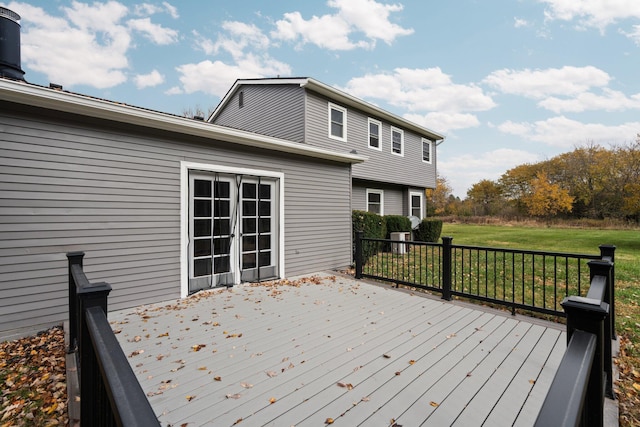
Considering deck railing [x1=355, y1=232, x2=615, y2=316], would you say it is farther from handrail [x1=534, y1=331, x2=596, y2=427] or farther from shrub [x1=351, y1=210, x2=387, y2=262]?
handrail [x1=534, y1=331, x2=596, y2=427]

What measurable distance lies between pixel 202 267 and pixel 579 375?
5.27 metres

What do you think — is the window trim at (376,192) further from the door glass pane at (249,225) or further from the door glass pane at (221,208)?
the door glass pane at (221,208)

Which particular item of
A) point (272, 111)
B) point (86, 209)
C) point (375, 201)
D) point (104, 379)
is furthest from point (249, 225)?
point (375, 201)

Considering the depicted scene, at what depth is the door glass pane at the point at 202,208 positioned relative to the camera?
5121mm

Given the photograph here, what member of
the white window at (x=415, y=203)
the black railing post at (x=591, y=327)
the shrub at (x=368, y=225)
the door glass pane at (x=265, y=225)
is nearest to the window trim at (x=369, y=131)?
the shrub at (x=368, y=225)

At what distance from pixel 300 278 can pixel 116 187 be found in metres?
3.85

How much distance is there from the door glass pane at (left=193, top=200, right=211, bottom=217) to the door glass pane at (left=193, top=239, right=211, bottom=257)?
476 mm

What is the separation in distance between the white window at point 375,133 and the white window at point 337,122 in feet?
4.93

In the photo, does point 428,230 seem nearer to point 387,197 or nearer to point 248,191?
point 387,197

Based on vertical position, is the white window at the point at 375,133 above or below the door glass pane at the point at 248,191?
above

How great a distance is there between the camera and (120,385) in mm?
886

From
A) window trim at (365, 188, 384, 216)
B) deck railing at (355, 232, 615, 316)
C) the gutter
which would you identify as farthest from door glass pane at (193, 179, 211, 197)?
window trim at (365, 188, 384, 216)

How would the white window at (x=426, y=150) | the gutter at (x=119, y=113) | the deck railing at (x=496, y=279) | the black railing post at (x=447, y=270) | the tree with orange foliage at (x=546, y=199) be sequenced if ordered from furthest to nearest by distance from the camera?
the tree with orange foliage at (x=546, y=199) < the white window at (x=426, y=150) < the black railing post at (x=447, y=270) < the deck railing at (x=496, y=279) < the gutter at (x=119, y=113)

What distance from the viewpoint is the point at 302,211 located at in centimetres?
668
